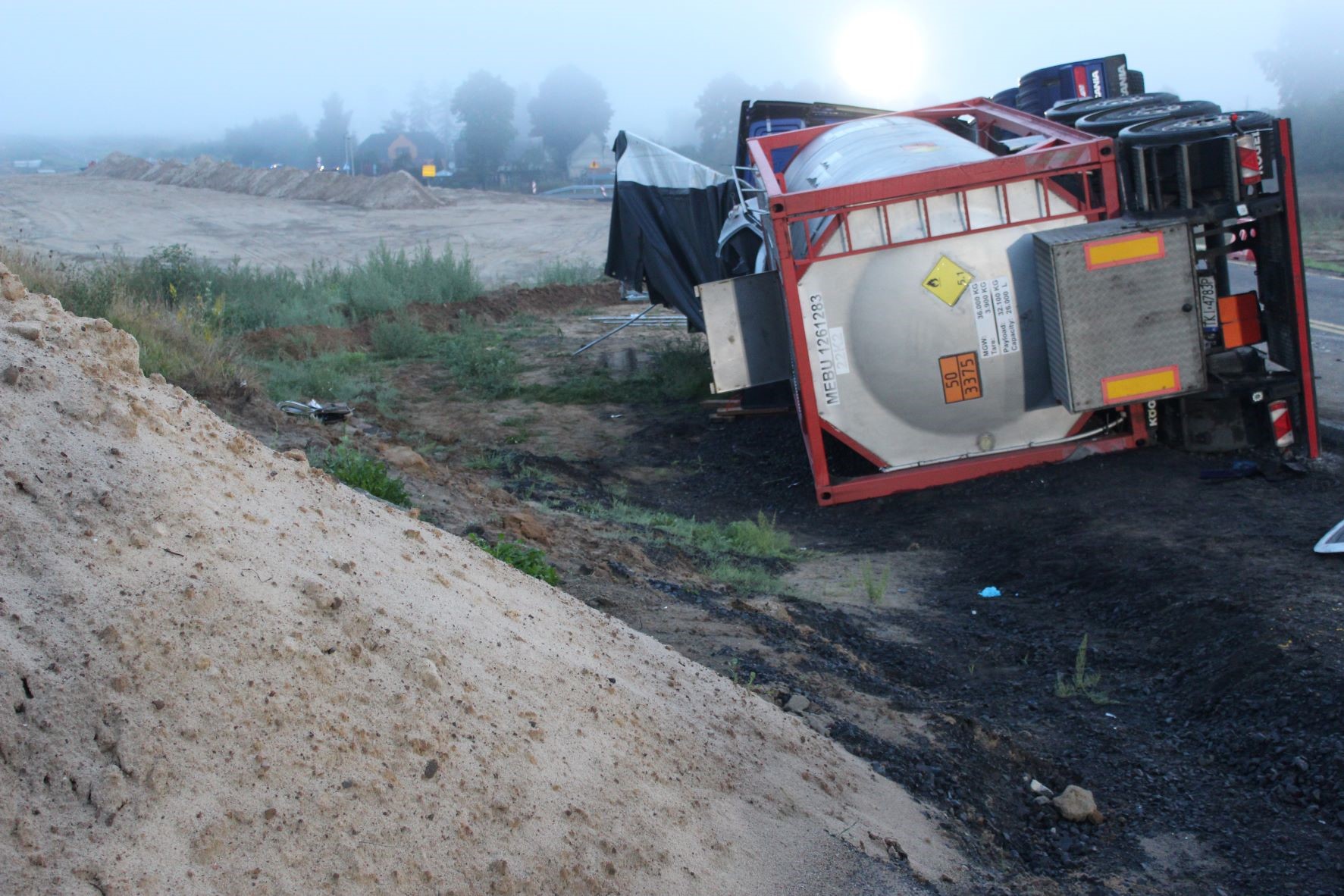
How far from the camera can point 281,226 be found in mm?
36250

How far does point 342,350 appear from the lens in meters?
14.0

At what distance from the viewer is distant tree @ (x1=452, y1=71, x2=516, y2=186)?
60.3 metres

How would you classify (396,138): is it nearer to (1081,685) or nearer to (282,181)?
(282,181)

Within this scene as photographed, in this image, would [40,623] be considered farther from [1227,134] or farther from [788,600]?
[1227,134]

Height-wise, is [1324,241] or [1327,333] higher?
[1327,333]

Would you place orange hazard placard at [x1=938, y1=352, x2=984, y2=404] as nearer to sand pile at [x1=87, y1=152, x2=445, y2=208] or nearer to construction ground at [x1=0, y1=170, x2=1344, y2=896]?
construction ground at [x1=0, y1=170, x2=1344, y2=896]

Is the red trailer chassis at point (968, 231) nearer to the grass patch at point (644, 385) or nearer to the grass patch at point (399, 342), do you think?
the grass patch at point (644, 385)

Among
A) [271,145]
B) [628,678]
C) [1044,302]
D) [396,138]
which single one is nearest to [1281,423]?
[1044,302]

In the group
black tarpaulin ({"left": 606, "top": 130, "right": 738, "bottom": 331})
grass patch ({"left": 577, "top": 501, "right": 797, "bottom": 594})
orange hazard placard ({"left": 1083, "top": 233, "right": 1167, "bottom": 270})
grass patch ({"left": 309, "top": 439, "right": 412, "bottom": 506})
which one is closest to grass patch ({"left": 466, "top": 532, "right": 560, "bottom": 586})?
grass patch ({"left": 309, "top": 439, "right": 412, "bottom": 506})

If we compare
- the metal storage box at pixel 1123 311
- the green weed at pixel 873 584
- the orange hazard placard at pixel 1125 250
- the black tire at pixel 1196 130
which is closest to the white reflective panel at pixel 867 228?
the metal storage box at pixel 1123 311

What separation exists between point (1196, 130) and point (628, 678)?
5334 mm

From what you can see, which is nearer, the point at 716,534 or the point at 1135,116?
the point at 716,534

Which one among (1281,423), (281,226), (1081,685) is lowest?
(1081,685)

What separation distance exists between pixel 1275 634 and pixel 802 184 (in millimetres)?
5370
